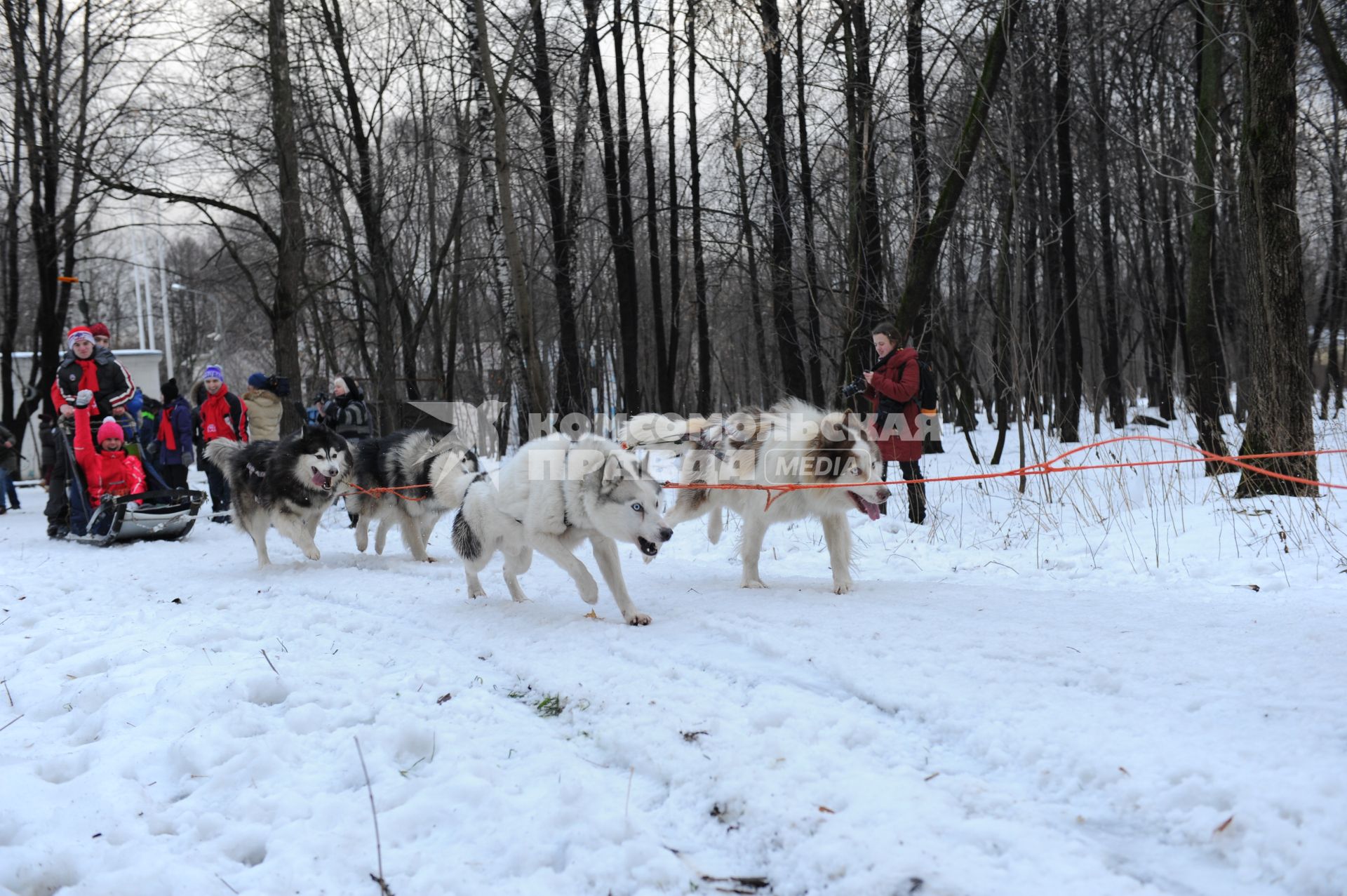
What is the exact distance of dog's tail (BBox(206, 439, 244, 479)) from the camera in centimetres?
824

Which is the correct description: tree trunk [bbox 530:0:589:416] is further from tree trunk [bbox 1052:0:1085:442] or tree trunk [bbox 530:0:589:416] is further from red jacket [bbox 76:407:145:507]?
tree trunk [bbox 1052:0:1085:442]

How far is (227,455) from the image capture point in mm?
8516

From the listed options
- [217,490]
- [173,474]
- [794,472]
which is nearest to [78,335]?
[173,474]

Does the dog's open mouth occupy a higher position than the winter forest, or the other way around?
the winter forest

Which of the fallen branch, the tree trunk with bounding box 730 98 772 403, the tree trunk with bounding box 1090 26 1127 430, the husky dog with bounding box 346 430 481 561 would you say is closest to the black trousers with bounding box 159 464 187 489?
the husky dog with bounding box 346 430 481 561

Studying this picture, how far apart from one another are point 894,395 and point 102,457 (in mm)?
8960

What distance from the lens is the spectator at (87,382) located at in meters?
9.79

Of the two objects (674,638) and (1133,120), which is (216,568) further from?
(1133,120)

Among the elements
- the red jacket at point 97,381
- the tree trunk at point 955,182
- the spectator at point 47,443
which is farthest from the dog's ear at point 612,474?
the spectator at point 47,443

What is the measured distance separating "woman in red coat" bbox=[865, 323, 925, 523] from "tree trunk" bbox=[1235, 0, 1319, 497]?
8.67 feet

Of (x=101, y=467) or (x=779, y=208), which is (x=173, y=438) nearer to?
(x=101, y=467)

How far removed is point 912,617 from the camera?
455 centimetres

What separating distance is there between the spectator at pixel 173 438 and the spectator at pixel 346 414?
6.49ft

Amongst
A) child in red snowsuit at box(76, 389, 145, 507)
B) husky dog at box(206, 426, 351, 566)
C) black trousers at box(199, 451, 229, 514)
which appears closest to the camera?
husky dog at box(206, 426, 351, 566)
